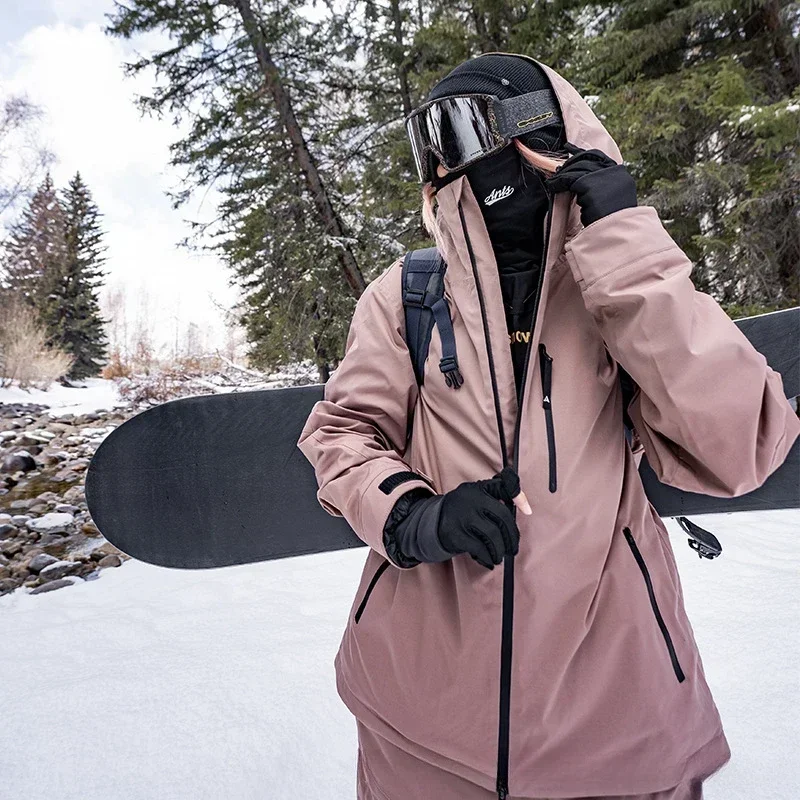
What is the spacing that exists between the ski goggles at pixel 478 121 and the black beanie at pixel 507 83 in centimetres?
2

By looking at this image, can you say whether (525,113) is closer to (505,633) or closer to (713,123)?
(505,633)

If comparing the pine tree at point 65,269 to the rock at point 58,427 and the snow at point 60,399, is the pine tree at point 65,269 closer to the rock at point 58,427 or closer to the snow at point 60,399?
the snow at point 60,399

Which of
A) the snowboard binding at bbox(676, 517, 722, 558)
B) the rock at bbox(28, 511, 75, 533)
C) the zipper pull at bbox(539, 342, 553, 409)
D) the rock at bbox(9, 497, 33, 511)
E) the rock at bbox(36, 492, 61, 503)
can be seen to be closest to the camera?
the zipper pull at bbox(539, 342, 553, 409)

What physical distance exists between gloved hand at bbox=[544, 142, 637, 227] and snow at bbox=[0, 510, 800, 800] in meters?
1.75

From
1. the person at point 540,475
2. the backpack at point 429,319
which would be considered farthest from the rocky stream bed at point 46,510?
the backpack at point 429,319

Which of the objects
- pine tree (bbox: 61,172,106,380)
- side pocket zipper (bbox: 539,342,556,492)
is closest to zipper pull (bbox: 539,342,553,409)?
side pocket zipper (bbox: 539,342,556,492)

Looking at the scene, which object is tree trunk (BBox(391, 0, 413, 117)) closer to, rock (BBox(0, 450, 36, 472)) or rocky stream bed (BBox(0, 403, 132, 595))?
rocky stream bed (BBox(0, 403, 132, 595))

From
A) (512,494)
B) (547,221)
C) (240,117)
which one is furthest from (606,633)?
(240,117)

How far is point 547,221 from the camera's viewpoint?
37.4 inches

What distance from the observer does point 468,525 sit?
801 millimetres

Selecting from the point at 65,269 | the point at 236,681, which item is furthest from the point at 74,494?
the point at 65,269

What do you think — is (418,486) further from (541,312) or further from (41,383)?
(41,383)

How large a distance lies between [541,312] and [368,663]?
0.71 meters

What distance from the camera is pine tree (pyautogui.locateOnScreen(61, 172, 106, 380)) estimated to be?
73.8 ft
